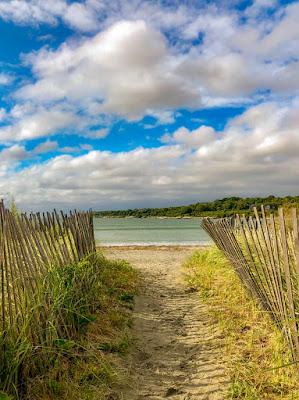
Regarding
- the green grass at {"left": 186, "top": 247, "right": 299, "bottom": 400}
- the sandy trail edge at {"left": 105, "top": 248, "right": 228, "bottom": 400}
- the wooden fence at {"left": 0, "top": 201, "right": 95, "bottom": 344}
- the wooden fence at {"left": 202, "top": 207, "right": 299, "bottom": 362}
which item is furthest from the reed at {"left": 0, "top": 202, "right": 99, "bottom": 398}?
the wooden fence at {"left": 202, "top": 207, "right": 299, "bottom": 362}

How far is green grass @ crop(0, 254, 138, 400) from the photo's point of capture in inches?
123

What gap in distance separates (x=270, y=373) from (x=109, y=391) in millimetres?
1394

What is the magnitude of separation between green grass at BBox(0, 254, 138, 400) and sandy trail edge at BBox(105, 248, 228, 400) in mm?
223

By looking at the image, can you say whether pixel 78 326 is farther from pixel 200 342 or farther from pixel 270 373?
pixel 270 373

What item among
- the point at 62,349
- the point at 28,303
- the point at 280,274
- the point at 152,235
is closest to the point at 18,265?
the point at 28,303

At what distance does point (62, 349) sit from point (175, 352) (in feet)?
4.82

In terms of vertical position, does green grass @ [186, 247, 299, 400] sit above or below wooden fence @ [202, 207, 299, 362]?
below

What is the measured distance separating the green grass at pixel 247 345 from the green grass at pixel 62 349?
109 centimetres

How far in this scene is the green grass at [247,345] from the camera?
3.36m

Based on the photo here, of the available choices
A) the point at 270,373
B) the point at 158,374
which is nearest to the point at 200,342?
the point at 158,374

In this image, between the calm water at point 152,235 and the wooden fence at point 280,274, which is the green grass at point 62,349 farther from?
the calm water at point 152,235

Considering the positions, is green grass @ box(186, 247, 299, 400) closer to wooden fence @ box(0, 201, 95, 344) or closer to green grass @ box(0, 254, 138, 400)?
green grass @ box(0, 254, 138, 400)

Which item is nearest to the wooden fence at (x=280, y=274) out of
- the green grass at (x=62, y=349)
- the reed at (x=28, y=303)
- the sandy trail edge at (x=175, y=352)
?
the sandy trail edge at (x=175, y=352)

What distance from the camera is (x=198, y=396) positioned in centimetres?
346
